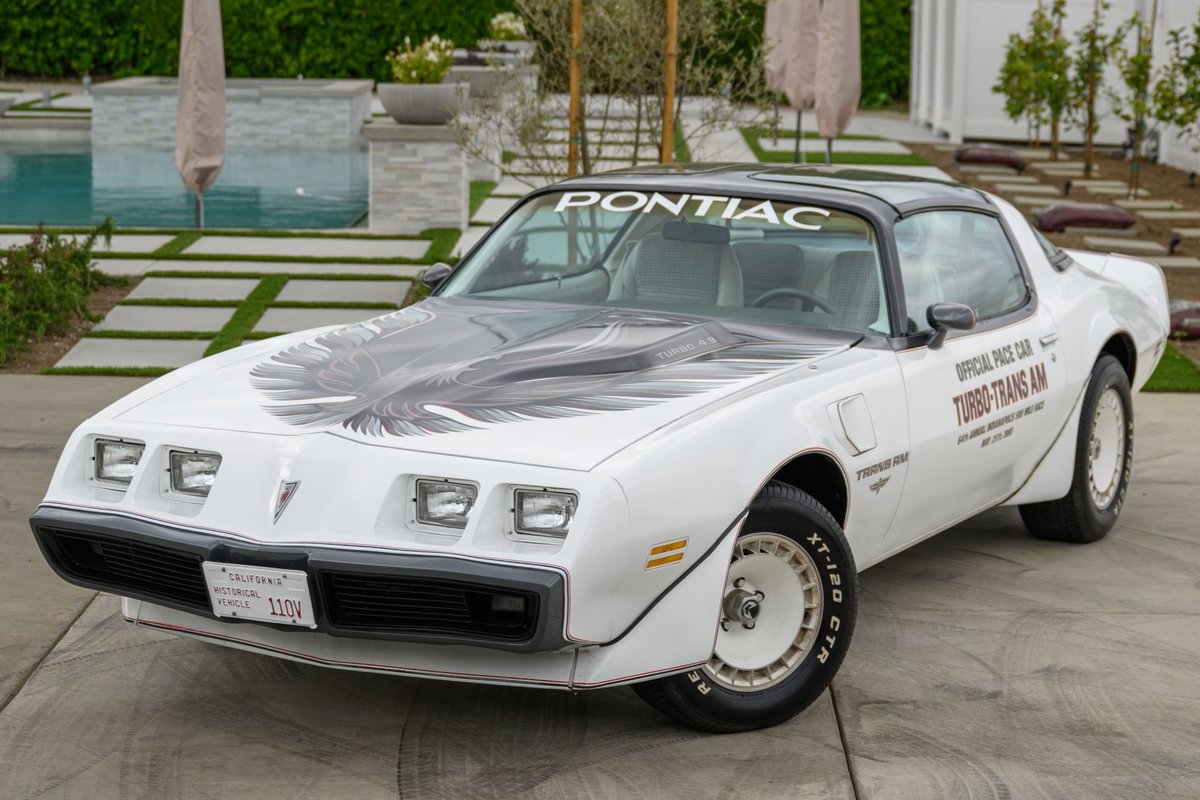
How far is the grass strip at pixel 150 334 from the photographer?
9.33 meters

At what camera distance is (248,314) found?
9.78 meters

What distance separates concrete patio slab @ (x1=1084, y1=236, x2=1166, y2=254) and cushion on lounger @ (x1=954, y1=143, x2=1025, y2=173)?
5.55 m

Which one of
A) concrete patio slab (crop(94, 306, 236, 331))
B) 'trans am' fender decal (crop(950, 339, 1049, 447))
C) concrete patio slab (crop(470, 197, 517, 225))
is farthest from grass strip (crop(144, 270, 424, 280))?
'trans am' fender decal (crop(950, 339, 1049, 447))

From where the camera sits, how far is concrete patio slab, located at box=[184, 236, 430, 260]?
38.9 feet

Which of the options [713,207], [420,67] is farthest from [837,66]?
[713,207]

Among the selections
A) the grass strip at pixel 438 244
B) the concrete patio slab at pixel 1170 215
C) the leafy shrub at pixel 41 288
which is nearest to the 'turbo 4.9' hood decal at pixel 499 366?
the leafy shrub at pixel 41 288

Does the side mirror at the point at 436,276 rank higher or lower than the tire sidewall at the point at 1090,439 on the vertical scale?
higher

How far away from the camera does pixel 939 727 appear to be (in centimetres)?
418

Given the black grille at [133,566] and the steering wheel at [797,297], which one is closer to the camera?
the black grille at [133,566]

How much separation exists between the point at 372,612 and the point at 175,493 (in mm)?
642

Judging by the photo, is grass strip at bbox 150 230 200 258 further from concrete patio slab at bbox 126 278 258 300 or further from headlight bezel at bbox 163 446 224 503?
headlight bezel at bbox 163 446 224 503

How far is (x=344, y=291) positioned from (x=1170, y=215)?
8.52 meters

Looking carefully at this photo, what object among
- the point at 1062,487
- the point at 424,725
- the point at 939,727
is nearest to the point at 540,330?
the point at 424,725

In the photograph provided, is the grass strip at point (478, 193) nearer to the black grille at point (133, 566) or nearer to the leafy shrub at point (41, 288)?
the leafy shrub at point (41, 288)
